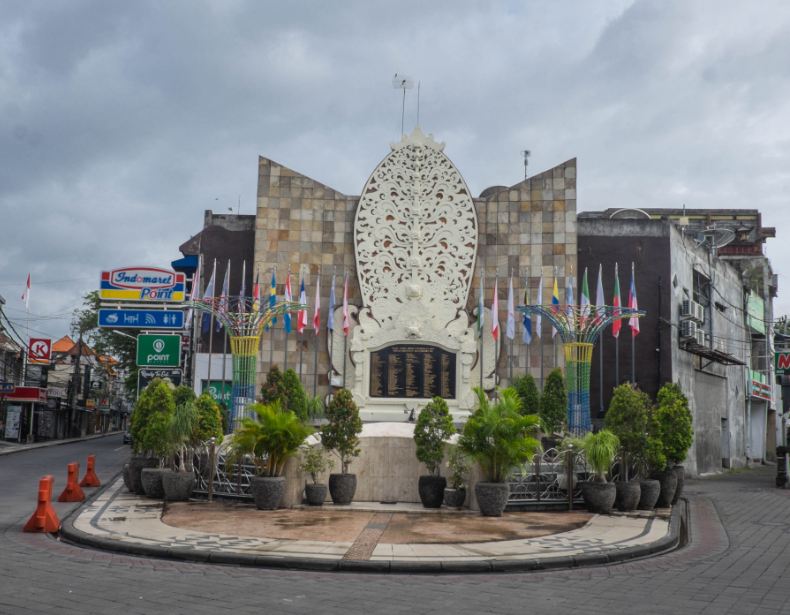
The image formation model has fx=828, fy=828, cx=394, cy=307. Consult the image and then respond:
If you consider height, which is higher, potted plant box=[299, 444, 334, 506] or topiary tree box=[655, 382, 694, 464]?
topiary tree box=[655, 382, 694, 464]

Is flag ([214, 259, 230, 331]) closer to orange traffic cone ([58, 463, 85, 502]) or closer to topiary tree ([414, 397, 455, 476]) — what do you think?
orange traffic cone ([58, 463, 85, 502])

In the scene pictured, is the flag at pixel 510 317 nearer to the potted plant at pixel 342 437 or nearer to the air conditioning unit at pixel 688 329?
the air conditioning unit at pixel 688 329

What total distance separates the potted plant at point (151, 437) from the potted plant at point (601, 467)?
336 inches

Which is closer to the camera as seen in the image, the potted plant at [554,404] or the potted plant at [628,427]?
the potted plant at [628,427]

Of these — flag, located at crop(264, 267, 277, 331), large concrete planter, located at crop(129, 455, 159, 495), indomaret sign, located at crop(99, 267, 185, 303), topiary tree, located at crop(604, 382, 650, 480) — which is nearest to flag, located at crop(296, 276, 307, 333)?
flag, located at crop(264, 267, 277, 331)

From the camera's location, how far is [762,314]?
4178 centimetres

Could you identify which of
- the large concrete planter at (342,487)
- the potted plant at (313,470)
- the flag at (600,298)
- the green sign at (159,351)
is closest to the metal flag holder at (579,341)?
the flag at (600,298)

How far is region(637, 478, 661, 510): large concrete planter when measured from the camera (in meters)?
17.1

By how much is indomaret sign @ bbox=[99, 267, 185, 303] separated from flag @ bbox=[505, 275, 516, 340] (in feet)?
38.7

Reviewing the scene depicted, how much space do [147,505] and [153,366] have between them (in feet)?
47.7

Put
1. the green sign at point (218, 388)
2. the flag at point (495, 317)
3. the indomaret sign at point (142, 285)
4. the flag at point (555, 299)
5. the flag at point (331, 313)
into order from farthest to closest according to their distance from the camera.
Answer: the indomaret sign at point (142, 285), the green sign at point (218, 388), the flag at point (331, 313), the flag at point (495, 317), the flag at point (555, 299)

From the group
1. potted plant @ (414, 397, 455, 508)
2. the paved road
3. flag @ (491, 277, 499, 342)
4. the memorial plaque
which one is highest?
flag @ (491, 277, 499, 342)

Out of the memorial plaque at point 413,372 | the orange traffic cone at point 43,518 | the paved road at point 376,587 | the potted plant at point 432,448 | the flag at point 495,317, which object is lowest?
the paved road at point 376,587

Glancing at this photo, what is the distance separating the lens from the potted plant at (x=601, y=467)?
53.2 feet
